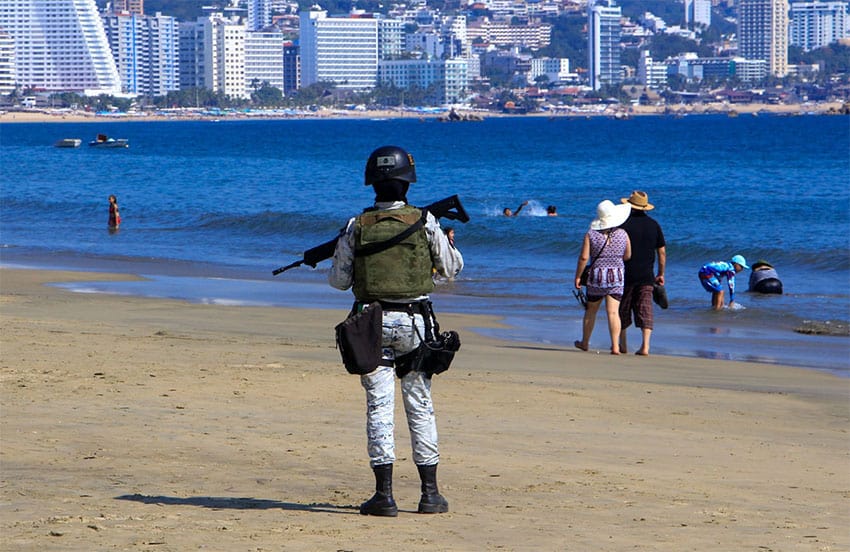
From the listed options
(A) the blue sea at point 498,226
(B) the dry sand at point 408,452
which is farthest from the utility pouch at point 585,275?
(A) the blue sea at point 498,226

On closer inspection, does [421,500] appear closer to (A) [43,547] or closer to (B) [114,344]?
(A) [43,547]

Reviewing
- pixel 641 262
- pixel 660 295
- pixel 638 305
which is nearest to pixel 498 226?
pixel 660 295

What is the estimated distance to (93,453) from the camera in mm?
7023

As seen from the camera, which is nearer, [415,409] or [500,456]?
[415,409]

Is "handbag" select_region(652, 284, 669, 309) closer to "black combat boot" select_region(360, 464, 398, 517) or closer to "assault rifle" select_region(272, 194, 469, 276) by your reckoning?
"assault rifle" select_region(272, 194, 469, 276)

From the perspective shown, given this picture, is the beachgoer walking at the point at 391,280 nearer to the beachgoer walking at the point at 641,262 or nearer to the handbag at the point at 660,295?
the beachgoer walking at the point at 641,262

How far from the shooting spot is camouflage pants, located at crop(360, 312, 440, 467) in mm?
5664

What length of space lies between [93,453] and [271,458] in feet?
2.93

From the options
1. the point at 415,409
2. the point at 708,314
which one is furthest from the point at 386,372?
the point at 708,314

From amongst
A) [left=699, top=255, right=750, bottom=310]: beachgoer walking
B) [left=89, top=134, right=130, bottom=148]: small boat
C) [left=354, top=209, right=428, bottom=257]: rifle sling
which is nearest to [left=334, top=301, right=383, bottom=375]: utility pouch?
[left=354, top=209, right=428, bottom=257]: rifle sling

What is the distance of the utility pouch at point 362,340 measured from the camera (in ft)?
18.3

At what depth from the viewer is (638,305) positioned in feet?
37.9

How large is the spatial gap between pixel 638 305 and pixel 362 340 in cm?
630

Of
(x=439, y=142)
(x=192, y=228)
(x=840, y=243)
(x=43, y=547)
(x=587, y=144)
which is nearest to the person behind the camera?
(x=43, y=547)
